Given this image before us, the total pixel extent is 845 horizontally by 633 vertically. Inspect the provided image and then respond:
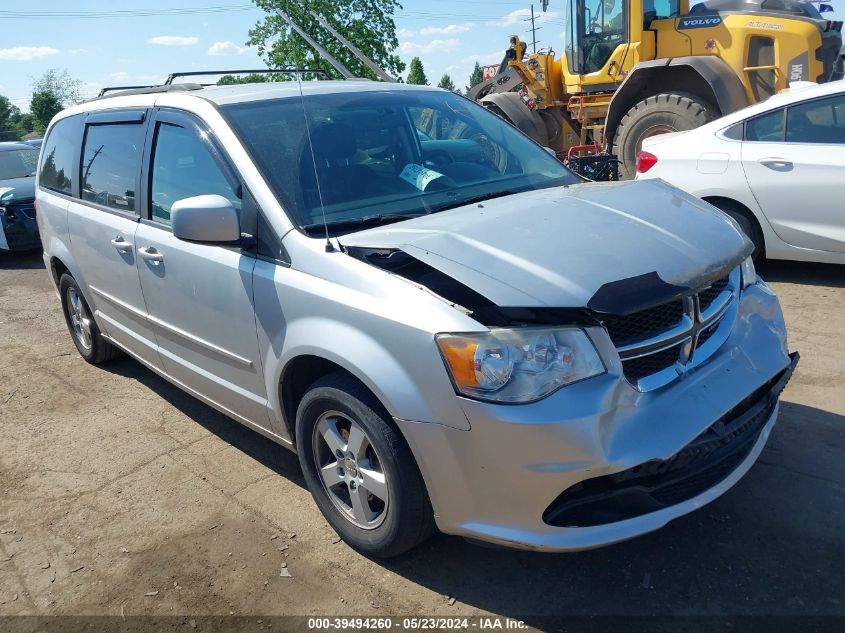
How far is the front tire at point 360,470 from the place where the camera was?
260 cm

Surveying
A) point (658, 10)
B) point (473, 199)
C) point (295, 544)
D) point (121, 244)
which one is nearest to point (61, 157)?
point (121, 244)

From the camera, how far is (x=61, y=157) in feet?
16.9

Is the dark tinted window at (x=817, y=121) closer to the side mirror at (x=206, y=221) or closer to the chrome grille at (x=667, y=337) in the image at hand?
the chrome grille at (x=667, y=337)

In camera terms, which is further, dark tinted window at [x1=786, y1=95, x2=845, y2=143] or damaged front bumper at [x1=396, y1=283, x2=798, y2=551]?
dark tinted window at [x1=786, y1=95, x2=845, y2=143]

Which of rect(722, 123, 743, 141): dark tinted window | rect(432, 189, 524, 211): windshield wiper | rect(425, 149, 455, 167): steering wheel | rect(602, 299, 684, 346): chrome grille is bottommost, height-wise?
rect(602, 299, 684, 346): chrome grille

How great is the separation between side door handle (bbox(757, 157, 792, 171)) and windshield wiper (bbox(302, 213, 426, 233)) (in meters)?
3.83

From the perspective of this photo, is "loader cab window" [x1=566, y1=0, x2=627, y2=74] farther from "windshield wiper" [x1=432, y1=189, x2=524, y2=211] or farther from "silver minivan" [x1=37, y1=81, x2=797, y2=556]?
"windshield wiper" [x1=432, y1=189, x2=524, y2=211]

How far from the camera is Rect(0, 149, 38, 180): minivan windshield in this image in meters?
11.4

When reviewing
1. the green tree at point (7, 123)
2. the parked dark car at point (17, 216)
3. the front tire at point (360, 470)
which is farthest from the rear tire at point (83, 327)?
the green tree at point (7, 123)

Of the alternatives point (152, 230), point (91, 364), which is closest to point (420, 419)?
point (152, 230)

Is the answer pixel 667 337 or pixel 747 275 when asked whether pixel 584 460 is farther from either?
pixel 747 275

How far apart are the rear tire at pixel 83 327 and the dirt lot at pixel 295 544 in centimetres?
92

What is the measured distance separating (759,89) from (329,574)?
28.5 feet

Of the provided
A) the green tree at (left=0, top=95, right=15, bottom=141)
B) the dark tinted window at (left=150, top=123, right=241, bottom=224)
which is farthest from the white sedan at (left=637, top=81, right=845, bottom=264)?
the green tree at (left=0, top=95, right=15, bottom=141)
